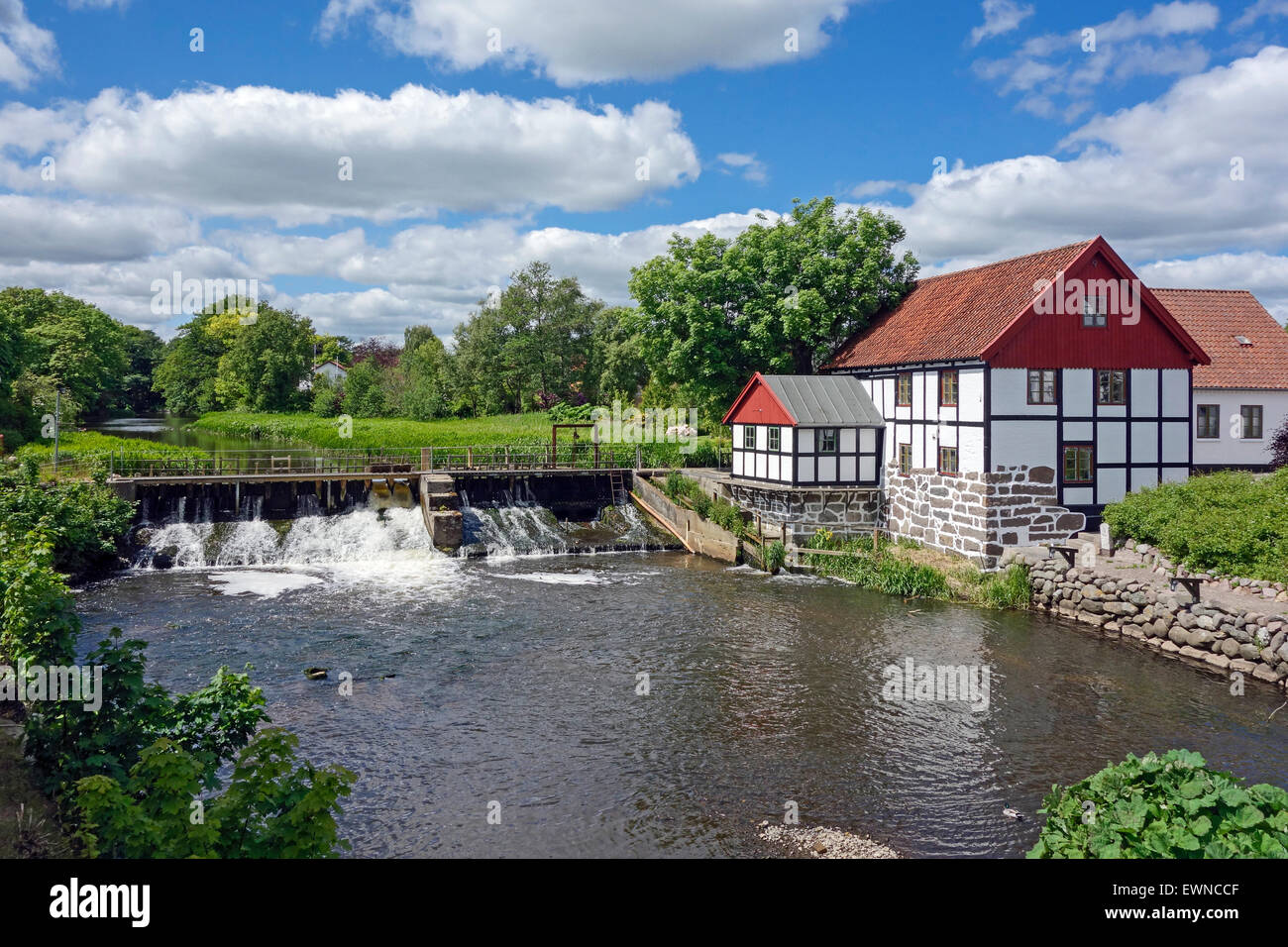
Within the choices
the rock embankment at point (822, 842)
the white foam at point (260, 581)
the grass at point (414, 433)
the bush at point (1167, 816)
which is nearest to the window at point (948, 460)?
the grass at point (414, 433)

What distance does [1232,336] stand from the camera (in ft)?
110

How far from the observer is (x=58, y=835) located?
8.31 metres

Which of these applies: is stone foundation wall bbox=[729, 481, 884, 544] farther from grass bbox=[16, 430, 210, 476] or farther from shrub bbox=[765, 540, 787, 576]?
grass bbox=[16, 430, 210, 476]

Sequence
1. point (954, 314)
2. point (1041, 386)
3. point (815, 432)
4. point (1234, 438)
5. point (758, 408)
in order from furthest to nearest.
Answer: point (1234, 438)
point (758, 408)
point (815, 432)
point (954, 314)
point (1041, 386)

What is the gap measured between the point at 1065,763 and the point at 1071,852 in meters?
7.44

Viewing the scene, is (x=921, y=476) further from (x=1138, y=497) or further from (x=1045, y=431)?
(x=1138, y=497)

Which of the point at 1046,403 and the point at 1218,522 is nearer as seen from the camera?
the point at 1218,522

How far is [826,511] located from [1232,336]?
17436mm

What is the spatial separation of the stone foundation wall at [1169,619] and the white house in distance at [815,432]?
761 cm

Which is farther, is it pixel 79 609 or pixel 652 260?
pixel 652 260

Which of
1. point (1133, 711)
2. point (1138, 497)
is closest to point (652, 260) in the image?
point (1138, 497)

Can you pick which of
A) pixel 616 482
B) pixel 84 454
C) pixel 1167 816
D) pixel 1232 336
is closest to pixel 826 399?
pixel 616 482

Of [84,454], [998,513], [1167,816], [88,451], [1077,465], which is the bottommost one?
[1167,816]

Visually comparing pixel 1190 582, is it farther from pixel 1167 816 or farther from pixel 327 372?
pixel 327 372
